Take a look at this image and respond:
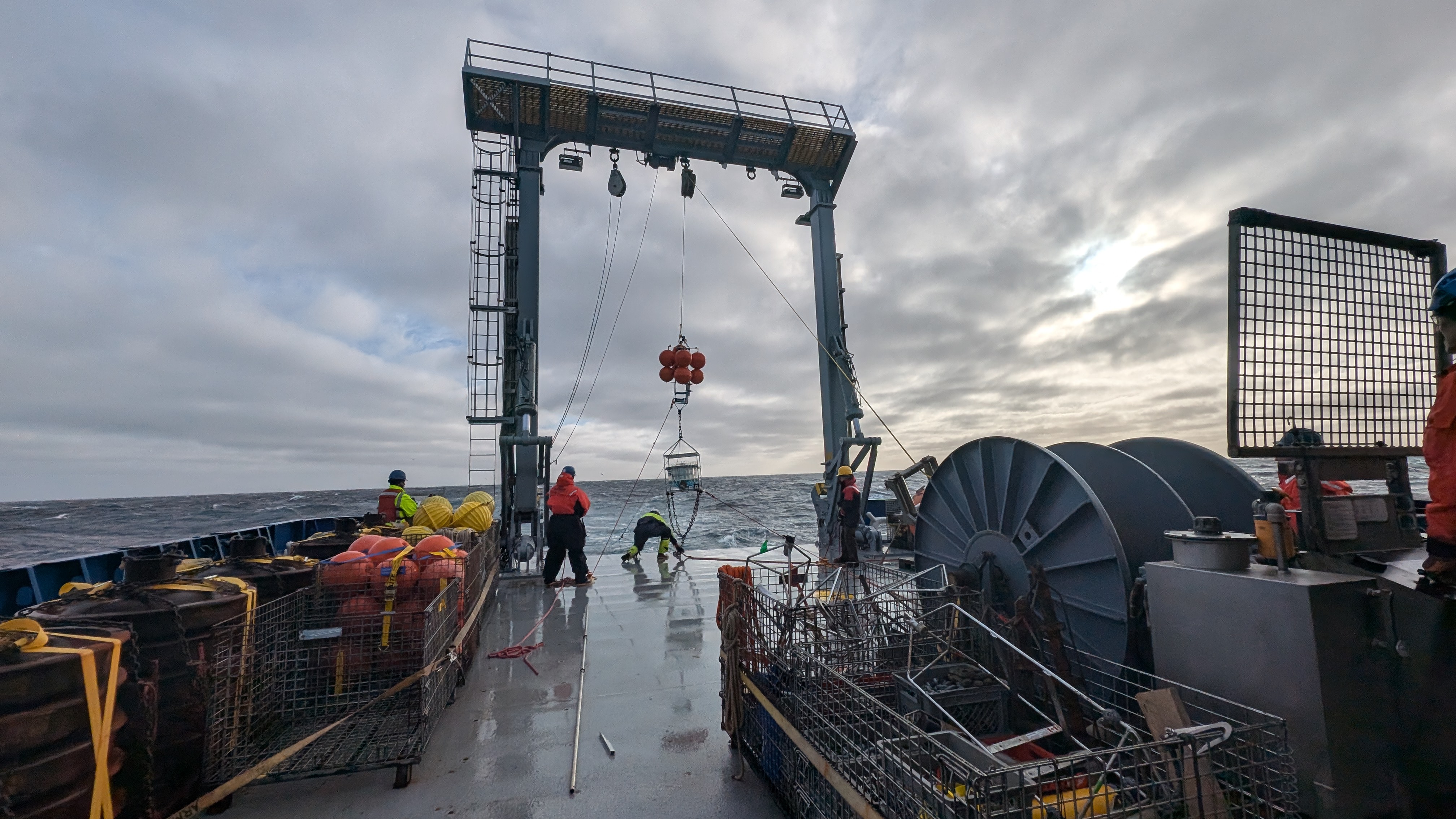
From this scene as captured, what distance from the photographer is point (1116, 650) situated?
11.1ft

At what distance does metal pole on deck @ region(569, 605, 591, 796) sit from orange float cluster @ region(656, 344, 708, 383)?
5459 mm

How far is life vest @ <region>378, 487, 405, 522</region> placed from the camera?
9070 millimetres

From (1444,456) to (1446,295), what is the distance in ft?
2.11

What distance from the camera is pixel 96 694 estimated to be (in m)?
2.79

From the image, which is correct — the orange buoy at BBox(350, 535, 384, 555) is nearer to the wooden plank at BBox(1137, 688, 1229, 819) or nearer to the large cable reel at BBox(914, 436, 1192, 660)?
the large cable reel at BBox(914, 436, 1192, 660)

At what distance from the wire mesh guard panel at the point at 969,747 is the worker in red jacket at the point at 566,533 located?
6473mm

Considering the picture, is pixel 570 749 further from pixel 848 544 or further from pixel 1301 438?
pixel 848 544

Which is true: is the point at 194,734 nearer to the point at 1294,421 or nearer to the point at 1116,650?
the point at 1116,650

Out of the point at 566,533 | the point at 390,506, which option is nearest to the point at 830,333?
the point at 566,533

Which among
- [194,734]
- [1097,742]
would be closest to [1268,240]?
[1097,742]

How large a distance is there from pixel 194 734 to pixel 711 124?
→ 12176 millimetres

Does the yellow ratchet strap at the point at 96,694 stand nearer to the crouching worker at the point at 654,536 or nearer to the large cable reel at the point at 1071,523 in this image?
the large cable reel at the point at 1071,523

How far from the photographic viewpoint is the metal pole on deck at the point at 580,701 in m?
3.85

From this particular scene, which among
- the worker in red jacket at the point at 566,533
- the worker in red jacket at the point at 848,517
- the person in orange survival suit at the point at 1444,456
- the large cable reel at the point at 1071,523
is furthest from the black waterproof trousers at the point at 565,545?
the person in orange survival suit at the point at 1444,456
